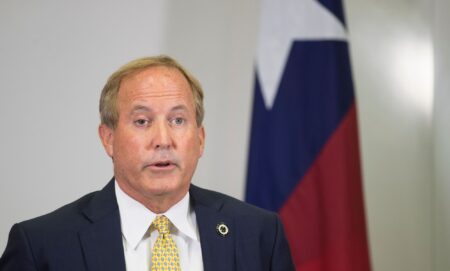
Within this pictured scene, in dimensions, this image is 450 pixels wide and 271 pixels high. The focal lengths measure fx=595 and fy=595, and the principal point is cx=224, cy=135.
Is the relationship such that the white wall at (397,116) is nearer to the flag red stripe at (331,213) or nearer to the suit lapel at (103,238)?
the flag red stripe at (331,213)

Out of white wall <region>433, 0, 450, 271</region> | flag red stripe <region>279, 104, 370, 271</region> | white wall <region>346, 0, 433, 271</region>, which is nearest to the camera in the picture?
flag red stripe <region>279, 104, 370, 271</region>

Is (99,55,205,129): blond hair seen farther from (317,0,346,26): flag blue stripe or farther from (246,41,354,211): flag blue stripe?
(317,0,346,26): flag blue stripe

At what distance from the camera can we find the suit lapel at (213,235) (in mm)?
1939

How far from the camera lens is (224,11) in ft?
12.8

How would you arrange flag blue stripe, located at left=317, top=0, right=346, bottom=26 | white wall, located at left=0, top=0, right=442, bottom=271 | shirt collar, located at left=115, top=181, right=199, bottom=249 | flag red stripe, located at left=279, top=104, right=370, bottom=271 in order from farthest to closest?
1. white wall, located at left=0, top=0, right=442, bottom=271
2. flag blue stripe, located at left=317, top=0, right=346, bottom=26
3. flag red stripe, located at left=279, top=104, right=370, bottom=271
4. shirt collar, located at left=115, top=181, right=199, bottom=249

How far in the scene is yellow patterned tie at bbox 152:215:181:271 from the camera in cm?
186

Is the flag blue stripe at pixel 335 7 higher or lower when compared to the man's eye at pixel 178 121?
higher

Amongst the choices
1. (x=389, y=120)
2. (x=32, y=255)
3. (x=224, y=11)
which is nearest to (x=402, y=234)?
(x=389, y=120)

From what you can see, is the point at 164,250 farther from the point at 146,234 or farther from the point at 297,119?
the point at 297,119

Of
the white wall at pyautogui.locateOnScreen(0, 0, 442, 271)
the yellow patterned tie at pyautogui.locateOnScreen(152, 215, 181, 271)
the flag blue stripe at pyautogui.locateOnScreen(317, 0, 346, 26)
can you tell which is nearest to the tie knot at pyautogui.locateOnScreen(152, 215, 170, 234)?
the yellow patterned tie at pyautogui.locateOnScreen(152, 215, 181, 271)

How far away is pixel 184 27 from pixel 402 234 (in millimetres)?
2002

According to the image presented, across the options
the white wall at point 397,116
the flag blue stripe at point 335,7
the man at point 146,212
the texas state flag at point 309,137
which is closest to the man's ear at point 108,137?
the man at point 146,212

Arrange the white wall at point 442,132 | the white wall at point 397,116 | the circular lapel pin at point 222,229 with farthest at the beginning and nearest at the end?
the white wall at point 397,116 → the white wall at point 442,132 → the circular lapel pin at point 222,229

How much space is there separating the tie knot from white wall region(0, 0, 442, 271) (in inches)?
63.4
